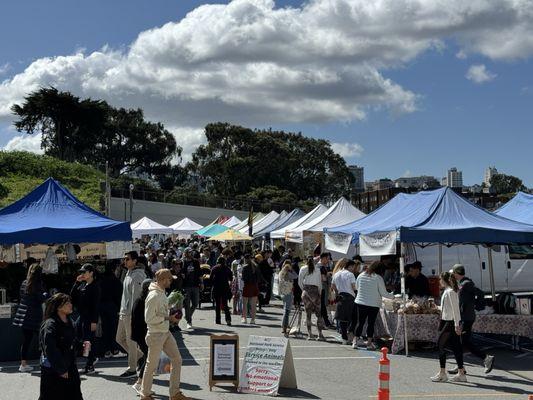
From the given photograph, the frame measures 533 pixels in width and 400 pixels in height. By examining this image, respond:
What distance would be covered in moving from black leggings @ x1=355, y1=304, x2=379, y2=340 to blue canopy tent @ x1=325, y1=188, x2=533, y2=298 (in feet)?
4.75

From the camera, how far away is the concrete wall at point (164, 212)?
198 ft

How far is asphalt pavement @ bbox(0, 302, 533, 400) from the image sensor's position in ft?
28.7

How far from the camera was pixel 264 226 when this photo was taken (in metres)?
33.7

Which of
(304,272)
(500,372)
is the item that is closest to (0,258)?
(304,272)

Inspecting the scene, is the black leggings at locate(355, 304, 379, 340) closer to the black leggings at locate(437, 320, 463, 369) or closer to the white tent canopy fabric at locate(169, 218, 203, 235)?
the black leggings at locate(437, 320, 463, 369)

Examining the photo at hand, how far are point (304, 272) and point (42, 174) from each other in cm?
5291

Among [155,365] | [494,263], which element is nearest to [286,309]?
[155,365]

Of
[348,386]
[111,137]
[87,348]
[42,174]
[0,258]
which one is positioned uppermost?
[111,137]

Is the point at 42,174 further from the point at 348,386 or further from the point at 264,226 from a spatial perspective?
the point at 348,386

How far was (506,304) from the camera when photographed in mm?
12492

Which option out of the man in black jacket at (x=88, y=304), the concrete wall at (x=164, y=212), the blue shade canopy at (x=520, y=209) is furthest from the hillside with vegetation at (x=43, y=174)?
the man in black jacket at (x=88, y=304)

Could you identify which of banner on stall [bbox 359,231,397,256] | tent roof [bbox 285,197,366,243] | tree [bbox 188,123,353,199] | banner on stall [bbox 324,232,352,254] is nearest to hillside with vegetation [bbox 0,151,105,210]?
tree [bbox 188,123,353,199]

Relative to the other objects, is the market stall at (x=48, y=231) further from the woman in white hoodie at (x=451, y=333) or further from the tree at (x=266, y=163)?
the tree at (x=266, y=163)

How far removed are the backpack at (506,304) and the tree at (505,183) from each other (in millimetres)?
131945
